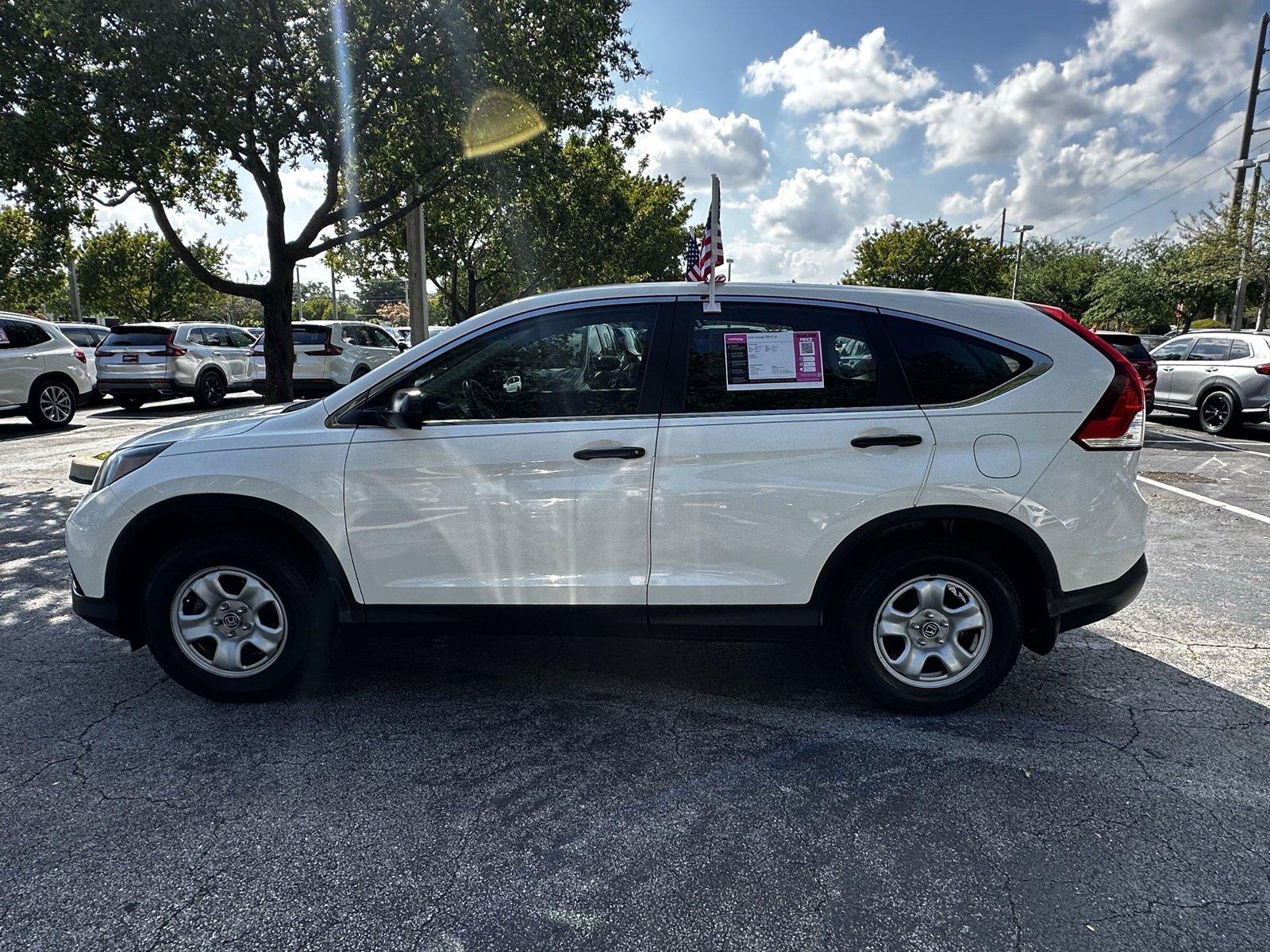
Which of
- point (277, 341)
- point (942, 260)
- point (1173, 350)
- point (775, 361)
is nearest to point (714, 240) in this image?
point (775, 361)

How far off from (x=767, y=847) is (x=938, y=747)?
101cm

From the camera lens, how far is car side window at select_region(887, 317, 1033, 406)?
10.8 feet

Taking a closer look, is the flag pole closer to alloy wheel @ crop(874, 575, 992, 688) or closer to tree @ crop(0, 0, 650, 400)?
alloy wheel @ crop(874, 575, 992, 688)

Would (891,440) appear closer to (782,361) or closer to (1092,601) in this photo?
(782,361)

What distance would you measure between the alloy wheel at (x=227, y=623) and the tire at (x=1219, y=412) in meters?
14.3

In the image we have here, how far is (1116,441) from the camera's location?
10.7 feet

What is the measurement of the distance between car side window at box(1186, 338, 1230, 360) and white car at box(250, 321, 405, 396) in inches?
617

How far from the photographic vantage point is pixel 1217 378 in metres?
13.1

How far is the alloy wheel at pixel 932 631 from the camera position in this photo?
132 inches

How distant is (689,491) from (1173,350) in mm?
14565

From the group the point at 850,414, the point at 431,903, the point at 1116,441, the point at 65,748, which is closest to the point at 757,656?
the point at 850,414

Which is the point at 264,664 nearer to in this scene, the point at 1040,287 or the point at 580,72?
the point at 580,72

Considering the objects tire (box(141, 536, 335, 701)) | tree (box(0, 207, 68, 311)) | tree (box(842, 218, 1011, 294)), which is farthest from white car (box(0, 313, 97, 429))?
tree (box(842, 218, 1011, 294))

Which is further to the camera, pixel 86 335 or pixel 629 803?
pixel 86 335
